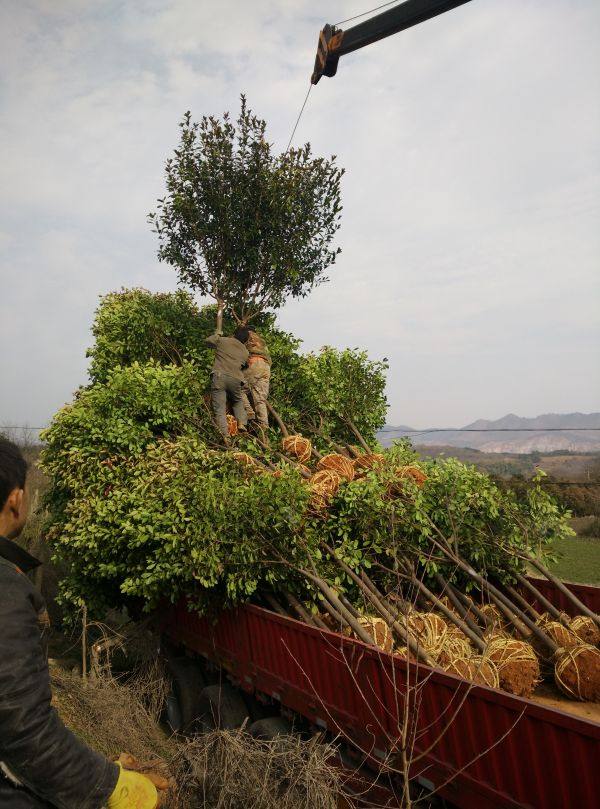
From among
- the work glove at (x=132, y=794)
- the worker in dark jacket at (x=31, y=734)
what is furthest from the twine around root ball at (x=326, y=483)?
the worker in dark jacket at (x=31, y=734)

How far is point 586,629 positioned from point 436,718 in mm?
3059

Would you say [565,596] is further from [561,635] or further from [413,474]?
[413,474]

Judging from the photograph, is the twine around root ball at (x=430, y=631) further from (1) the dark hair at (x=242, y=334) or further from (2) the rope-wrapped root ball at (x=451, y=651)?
(1) the dark hair at (x=242, y=334)

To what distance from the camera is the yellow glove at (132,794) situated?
2.58m

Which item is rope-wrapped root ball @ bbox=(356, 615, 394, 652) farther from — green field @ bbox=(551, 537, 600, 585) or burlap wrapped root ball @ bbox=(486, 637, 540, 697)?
green field @ bbox=(551, 537, 600, 585)

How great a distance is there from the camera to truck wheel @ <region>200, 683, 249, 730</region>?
7711 millimetres

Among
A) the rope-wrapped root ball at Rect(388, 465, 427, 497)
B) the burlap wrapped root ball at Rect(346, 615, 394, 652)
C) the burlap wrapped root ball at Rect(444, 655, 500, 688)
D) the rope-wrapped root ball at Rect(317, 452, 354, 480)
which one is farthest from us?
the rope-wrapped root ball at Rect(317, 452, 354, 480)

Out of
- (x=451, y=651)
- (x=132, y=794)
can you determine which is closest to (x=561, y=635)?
(x=451, y=651)

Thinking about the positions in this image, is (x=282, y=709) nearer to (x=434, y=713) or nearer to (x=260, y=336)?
(x=434, y=713)

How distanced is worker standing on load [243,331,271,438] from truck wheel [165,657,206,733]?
15.6 feet

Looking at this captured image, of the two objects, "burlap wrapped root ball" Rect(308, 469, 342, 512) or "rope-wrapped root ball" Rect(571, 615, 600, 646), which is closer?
"rope-wrapped root ball" Rect(571, 615, 600, 646)

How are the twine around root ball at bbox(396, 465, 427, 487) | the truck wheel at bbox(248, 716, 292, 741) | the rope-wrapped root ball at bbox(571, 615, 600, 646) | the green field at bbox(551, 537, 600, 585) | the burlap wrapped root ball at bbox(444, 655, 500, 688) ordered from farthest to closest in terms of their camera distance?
the green field at bbox(551, 537, 600, 585), the twine around root ball at bbox(396, 465, 427, 487), the rope-wrapped root ball at bbox(571, 615, 600, 646), the truck wheel at bbox(248, 716, 292, 741), the burlap wrapped root ball at bbox(444, 655, 500, 688)

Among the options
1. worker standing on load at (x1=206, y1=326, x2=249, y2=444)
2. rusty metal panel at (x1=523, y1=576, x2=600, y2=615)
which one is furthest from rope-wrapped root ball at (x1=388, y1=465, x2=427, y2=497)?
worker standing on load at (x1=206, y1=326, x2=249, y2=444)

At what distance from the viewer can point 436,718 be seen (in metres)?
5.02
